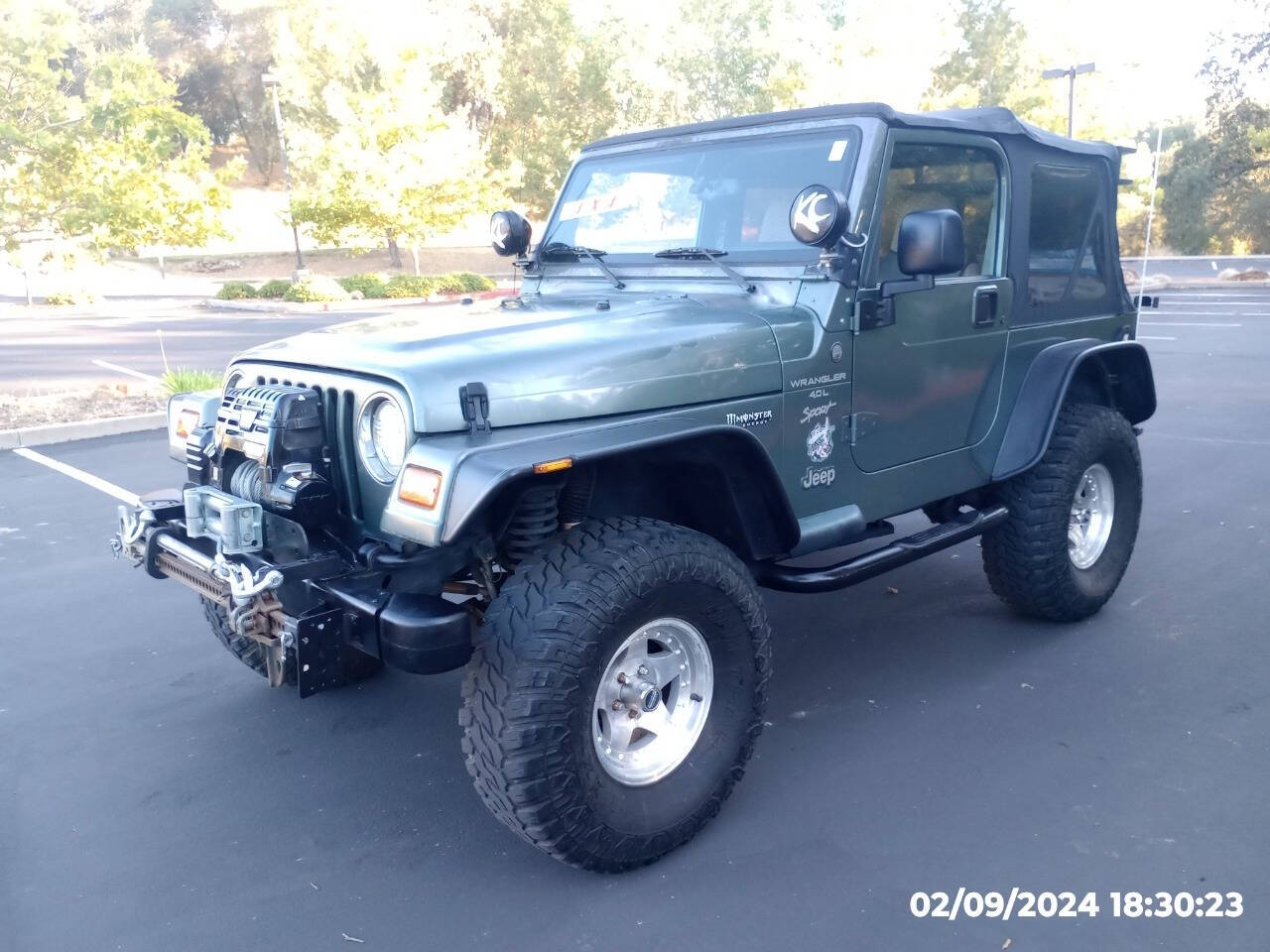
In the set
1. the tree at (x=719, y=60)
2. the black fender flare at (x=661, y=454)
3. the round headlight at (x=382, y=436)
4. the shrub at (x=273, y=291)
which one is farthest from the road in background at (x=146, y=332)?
the tree at (x=719, y=60)

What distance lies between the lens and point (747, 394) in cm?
334

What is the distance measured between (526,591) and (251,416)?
105 cm

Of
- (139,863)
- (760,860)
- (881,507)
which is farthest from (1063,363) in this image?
(139,863)

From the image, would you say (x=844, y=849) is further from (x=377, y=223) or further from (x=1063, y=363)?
(x=377, y=223)

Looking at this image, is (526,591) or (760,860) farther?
(760,860)

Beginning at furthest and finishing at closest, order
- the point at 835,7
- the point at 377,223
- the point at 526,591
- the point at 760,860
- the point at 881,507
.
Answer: the point at 835,7
the point at 377,223
the point at 881,507
the point at 760,860
the point at 526,591

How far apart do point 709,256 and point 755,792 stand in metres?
1.91

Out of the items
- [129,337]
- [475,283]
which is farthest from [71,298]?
[475,283]

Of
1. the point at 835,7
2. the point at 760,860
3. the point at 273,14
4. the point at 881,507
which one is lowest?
the point at 760,860

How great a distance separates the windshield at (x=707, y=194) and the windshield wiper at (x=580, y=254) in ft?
0.12

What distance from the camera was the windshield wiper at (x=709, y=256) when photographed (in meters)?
3.76

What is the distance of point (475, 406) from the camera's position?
9.23 ft

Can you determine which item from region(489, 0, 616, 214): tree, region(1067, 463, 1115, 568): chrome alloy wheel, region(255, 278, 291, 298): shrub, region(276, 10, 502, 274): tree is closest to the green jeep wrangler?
region(1067, 463, 1115, 568): chrome alloy wheel

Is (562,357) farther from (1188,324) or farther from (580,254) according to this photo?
(1188,324)
